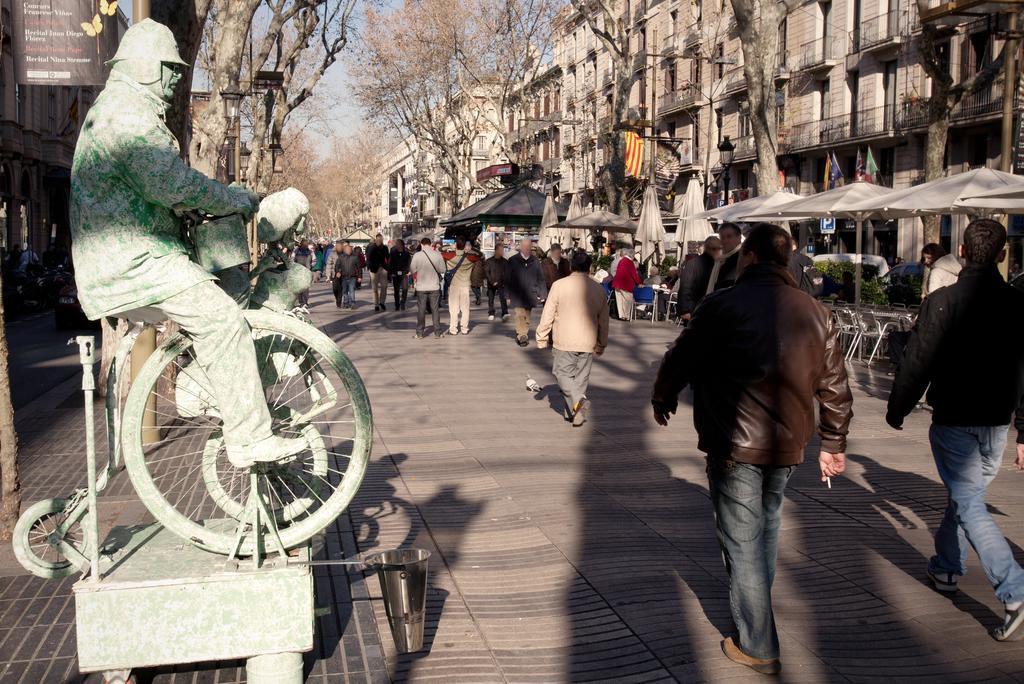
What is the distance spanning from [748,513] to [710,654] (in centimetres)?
64

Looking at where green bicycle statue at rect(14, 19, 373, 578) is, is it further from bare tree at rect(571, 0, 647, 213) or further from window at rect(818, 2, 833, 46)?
window at rect(818, 2, 833, 46)

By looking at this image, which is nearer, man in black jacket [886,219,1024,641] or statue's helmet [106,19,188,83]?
statue's helmet [106,19,188,83]

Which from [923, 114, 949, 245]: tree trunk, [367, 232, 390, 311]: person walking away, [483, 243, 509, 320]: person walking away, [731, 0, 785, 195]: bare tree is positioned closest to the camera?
[731, 0, 785, 195]: bare tree

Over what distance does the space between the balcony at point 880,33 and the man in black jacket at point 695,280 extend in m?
26.7

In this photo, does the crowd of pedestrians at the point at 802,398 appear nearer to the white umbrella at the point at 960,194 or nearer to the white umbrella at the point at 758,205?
the white umbrella at the point at 960,194

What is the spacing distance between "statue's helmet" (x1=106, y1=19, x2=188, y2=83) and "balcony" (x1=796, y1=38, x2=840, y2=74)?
40.7 metres

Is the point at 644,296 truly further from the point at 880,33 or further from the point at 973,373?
the point at 880,33

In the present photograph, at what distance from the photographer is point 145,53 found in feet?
11.1

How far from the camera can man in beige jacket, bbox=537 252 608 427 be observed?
951 cm

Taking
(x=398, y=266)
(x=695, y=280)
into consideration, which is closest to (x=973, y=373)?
(x=695, y=280)

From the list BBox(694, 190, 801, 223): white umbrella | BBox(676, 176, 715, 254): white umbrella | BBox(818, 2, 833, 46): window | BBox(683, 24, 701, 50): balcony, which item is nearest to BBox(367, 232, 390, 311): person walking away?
BBox(676, 176, 715, 254): white umbrella

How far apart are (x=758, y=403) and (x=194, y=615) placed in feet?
7.34

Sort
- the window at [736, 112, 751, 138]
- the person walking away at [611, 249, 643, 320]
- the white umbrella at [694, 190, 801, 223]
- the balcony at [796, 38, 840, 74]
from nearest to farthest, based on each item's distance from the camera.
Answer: the white umbrella at [694, 190, 801, 223]
the person walking away at [611, 249, 643, 320]
the balcony at [796, 38, 840, 74]
the window at [736, 112, 751, 138]

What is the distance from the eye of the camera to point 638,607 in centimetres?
473
